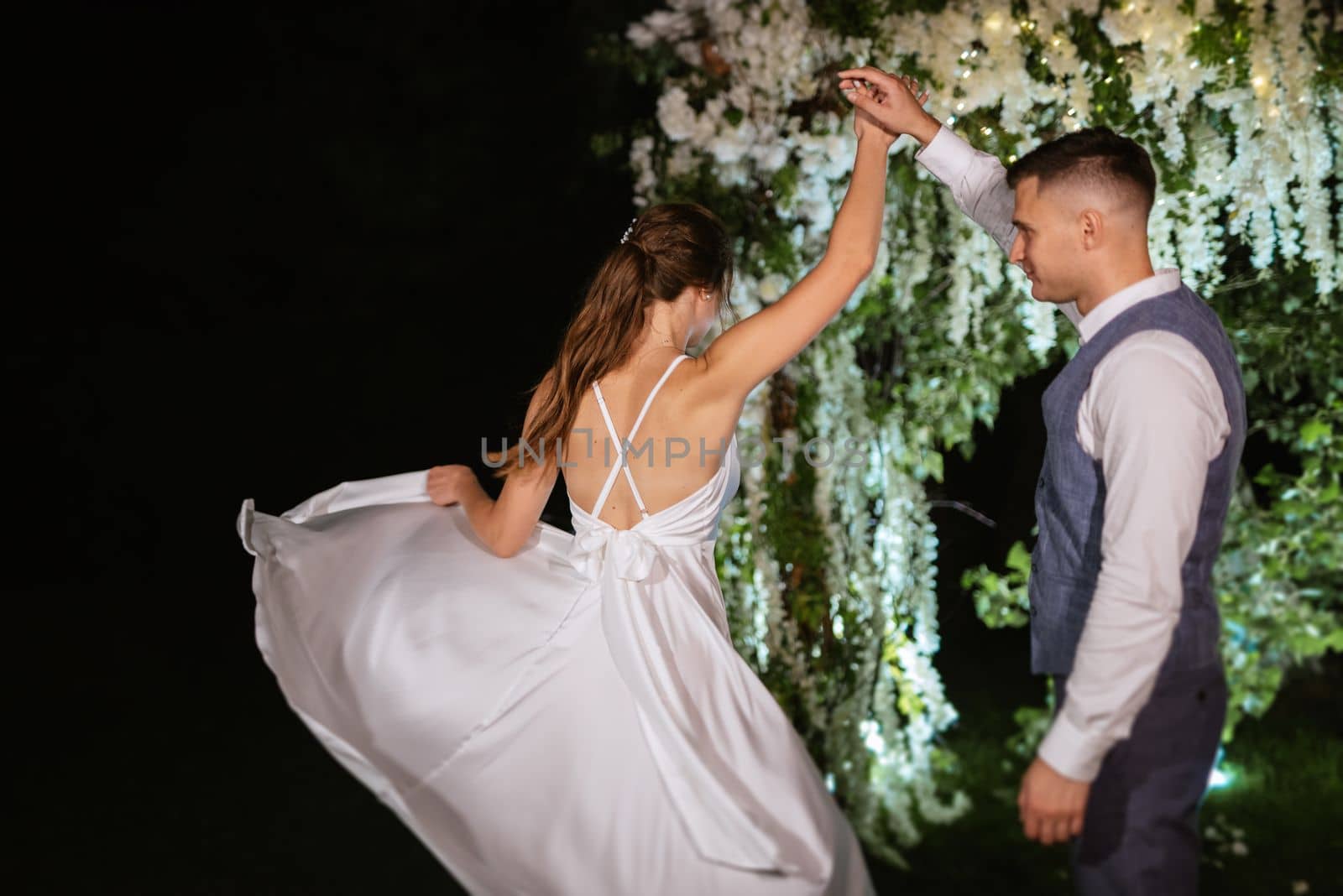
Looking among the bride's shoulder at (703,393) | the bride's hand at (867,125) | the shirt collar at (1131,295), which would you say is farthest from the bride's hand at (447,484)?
the shirt collar at (1131,295)

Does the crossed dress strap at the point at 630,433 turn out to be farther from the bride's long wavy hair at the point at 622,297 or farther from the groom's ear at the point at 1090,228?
the groom's ear at the point at 1090,228

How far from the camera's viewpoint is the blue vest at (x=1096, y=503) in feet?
5.51

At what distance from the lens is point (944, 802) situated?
4.24 meters

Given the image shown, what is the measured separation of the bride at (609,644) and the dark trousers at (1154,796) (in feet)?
1.54

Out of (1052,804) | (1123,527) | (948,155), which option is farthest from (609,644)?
(948,155)

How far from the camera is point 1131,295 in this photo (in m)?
1.73

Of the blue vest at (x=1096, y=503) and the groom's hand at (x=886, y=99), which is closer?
the blue vest at (x=1096, y=503)

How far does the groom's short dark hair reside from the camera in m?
1.76

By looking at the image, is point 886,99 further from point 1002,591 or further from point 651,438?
point 1002,591

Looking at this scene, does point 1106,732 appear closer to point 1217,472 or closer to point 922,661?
point 1217,472

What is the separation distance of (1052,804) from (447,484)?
1579mm

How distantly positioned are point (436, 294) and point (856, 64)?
4.57 metres

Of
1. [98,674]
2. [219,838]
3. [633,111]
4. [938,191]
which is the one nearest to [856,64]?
[938,191]

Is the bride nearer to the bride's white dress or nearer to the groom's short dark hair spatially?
the bride's white dress
